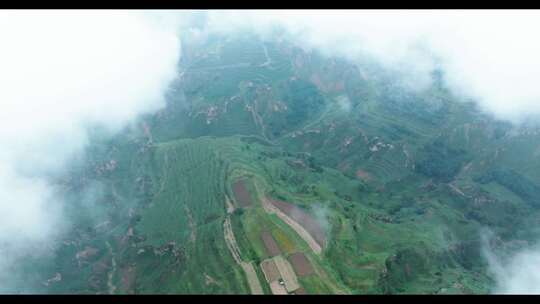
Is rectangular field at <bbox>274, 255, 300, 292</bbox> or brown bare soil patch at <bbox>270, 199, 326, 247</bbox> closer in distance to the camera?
rectangular field at <bbox>274, 255, 300, 292</bbox>

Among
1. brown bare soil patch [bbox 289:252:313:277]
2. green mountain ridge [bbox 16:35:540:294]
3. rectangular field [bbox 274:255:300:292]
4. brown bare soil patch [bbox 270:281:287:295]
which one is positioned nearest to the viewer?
brown bare soil patch [bbox 270:281:287:295]

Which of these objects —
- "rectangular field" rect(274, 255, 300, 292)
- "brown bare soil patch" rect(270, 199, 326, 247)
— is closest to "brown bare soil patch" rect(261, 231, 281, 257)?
"rectangular field" rect(274, 255, 300, 292)

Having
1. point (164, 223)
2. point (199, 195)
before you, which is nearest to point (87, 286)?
point (164, 223)

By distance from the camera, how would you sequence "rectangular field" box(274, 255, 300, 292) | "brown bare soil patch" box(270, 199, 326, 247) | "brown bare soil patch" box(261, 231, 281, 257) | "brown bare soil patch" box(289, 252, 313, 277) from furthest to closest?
"brown bare soil patch" box(270, 199, 326, 247) → "brown bare soil patch" box(261, 231, 281, 257) → "brown bare soil patch" box(289, 252, 313, 277) → "rectangular field" box(274, 255, 300, 292)

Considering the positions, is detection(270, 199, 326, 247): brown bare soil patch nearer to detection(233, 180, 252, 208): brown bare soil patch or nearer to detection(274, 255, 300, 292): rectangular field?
detection(233, 180, 252, 208): brown bare soil patch

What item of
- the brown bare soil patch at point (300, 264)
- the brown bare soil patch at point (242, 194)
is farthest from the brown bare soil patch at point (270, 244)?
the brown bare soil patch at point (242, 194)

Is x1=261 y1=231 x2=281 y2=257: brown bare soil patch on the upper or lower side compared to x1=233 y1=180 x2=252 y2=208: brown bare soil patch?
lower

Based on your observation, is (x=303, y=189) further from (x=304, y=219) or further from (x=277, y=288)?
(x=277, y=288)
